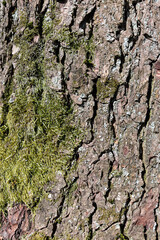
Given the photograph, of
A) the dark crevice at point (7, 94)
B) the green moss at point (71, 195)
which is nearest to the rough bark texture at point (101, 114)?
the green moss at point (71, 195)

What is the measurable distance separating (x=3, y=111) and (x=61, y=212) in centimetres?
88

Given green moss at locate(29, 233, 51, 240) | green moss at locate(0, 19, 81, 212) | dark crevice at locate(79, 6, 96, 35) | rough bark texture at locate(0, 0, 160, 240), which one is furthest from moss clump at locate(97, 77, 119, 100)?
green moss at locate(29, 233, 51, 240)

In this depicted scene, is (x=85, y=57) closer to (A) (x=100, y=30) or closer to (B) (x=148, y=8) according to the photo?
(A) (x=100, y=30)

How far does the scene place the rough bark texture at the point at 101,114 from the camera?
63.3 inches

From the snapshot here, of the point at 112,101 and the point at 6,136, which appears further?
the point at 6,136

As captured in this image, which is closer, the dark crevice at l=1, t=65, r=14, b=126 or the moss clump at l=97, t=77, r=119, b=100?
the moss clump at l=97, t=77, r=119, b=100

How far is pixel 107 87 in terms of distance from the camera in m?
1.64

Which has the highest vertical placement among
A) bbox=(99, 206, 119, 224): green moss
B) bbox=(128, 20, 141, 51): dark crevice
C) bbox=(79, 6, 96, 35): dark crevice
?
bbox=(79, 6, 96, 35): dark crevice

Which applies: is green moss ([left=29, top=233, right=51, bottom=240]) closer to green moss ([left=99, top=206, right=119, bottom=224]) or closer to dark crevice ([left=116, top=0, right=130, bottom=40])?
green moss ([left=99, top=206, right=119, bottom=224])

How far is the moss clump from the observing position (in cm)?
163

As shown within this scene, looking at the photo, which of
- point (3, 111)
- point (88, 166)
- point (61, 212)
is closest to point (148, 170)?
point (88, 166)

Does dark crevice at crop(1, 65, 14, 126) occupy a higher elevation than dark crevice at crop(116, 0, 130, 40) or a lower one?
lower

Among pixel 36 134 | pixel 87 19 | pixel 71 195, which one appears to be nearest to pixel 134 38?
pixel 87 19

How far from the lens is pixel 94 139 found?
167 centimetres
